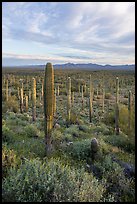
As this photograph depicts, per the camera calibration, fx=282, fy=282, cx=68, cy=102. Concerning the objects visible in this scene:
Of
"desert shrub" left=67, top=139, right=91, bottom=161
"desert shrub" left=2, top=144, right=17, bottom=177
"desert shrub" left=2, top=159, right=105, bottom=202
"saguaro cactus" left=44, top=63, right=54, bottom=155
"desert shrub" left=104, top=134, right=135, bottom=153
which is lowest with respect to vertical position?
"desert shrub" left=104, top=134, right=135, bottom=153

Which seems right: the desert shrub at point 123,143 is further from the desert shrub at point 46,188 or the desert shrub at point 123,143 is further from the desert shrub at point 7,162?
the desert shrub at point 46,188

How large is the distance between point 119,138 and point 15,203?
30.2 feet

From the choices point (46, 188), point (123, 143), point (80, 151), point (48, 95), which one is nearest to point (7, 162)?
point (46, 188)

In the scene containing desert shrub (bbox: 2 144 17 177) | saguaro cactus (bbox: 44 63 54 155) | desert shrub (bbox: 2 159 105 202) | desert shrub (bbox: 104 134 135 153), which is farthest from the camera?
desert shrub (bbox: 104 134 135 153)

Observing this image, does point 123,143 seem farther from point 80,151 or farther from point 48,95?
point 48,95

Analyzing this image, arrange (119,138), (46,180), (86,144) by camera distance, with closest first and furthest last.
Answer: (46,180)
(86,144)
(119,138)

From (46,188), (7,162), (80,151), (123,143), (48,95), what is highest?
(48,95)

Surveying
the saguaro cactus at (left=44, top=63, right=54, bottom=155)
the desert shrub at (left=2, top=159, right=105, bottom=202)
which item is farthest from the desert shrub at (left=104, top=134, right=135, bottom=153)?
the desert shrub at (left=2, top=159, right=105, bottom=202)

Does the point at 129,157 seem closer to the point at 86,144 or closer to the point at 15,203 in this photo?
the point at 86,144

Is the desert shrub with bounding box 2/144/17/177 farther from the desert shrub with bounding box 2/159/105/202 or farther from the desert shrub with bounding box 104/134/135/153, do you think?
the desert shrub with bounding box 104/134/135/153

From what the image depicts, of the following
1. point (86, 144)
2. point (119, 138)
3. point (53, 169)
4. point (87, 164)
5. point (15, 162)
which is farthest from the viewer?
point (119, 138)

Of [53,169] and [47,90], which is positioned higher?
[47,90]

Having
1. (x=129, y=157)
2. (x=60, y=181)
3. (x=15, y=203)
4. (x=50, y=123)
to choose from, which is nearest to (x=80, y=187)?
(x=60, y=181)

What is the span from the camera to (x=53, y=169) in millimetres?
5520
